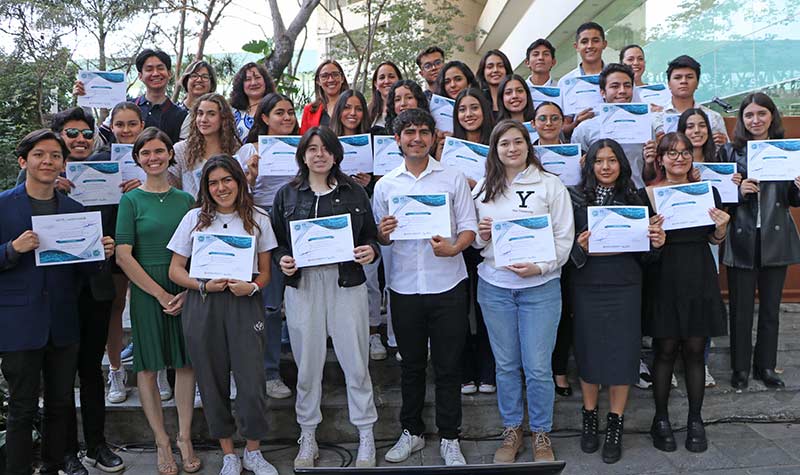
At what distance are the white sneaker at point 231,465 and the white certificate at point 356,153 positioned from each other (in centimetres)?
199

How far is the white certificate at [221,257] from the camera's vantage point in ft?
11.5

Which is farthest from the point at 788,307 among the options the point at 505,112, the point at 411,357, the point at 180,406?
the point at 180,406

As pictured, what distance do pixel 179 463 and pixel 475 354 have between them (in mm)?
2094

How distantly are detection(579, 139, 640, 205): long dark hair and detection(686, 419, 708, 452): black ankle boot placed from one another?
4.88 ft

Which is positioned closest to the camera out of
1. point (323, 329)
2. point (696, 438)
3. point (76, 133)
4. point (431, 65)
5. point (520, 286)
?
point (520, 286)

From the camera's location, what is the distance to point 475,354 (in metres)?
4.54

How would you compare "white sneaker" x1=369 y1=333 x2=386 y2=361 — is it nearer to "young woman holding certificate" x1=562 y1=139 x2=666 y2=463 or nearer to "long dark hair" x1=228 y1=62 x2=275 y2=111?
"young woman holding certificate" x1=562 y1=139 x2=666 y2=463

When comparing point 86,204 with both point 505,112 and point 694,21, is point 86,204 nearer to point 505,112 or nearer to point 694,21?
point 505,112

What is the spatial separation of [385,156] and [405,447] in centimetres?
194

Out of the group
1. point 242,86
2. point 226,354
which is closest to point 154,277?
point 226,354

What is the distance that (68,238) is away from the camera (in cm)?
346

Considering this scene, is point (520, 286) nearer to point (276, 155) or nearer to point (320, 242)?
point (320, 242)

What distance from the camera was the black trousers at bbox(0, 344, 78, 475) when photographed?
11.3ft

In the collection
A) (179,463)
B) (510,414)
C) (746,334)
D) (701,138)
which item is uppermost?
(701,138)
